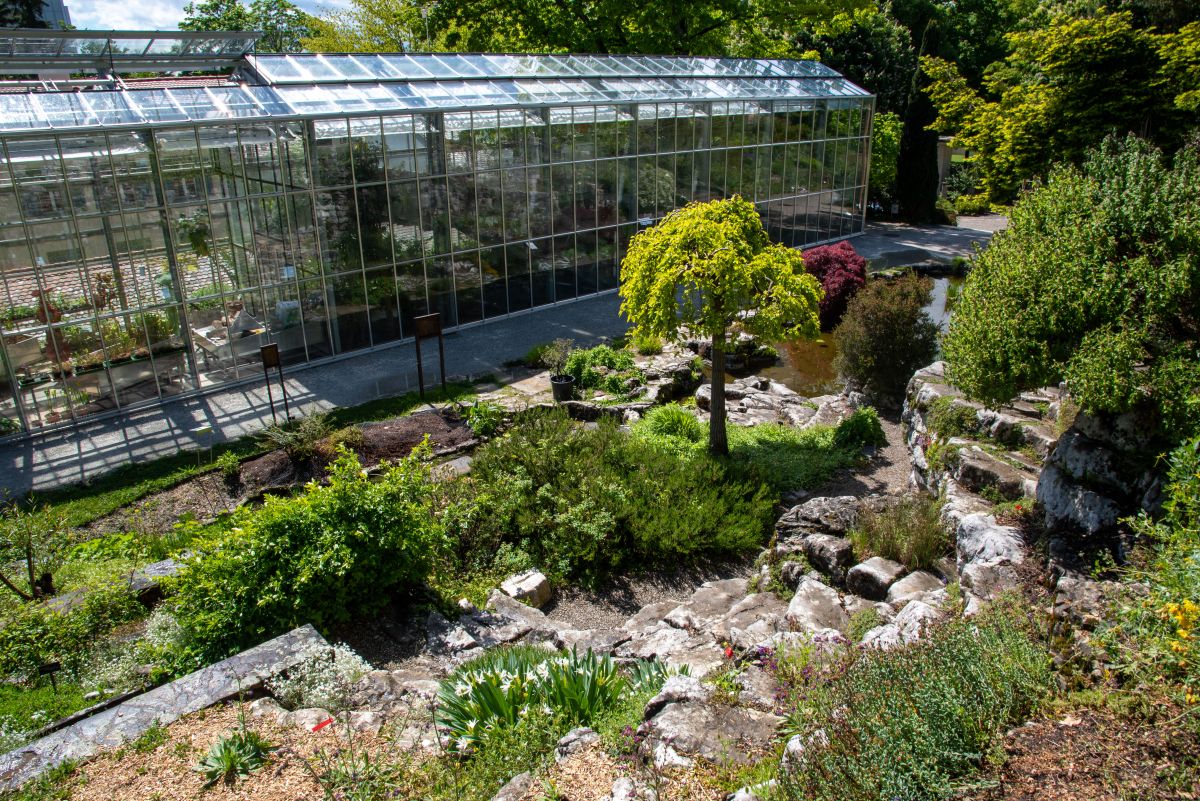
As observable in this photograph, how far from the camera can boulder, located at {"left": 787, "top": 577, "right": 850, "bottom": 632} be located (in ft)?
22.3

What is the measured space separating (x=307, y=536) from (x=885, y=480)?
726 cm

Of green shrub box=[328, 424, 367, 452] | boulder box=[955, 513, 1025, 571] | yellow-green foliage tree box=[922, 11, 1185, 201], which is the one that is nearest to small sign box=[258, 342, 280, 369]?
green shrub box=[328, 424, 367, 452]

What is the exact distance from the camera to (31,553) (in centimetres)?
755

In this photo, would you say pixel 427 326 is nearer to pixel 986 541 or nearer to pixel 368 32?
pixel 986 541

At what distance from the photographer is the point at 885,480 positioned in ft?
35.2

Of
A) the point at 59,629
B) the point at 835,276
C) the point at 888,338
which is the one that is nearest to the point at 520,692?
the point at 59,629

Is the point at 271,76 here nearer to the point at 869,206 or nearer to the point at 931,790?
the point at 931,790

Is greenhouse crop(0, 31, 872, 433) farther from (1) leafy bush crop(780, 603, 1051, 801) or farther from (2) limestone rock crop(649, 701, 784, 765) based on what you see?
(1) leafy bush crop(780, 603, 1051, 801)

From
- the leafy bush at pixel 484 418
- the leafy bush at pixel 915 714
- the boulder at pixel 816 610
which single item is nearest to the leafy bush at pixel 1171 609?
the leafy bush at pixel 915 714

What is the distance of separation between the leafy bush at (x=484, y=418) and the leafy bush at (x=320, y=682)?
5.77 m

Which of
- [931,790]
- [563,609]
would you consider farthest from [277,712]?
[931,790]

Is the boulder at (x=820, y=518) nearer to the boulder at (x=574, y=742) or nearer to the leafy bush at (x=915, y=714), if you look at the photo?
the leafy bush at (x=915, y=714)

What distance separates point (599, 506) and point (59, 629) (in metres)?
4.95

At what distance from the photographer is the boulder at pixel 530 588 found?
808cm
